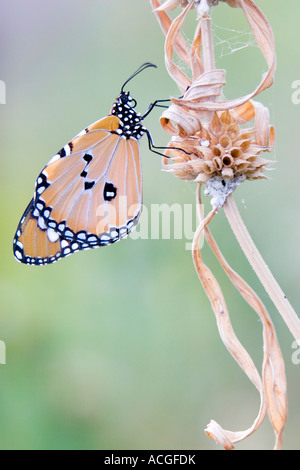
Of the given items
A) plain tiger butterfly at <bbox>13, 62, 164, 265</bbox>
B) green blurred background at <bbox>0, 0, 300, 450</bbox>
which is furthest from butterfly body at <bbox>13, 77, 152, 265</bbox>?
green blurred background at <bbox>0, 0, 300, 450</bbox>

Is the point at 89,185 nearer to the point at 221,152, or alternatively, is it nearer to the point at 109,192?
the point at 109,192

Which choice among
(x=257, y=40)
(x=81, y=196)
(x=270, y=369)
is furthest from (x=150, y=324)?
(x=257, y=40)

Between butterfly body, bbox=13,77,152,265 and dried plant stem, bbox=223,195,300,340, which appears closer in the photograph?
dried plant stem, bbox=223,195,300,340

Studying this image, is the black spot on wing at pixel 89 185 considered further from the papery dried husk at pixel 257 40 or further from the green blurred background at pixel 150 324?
the papery dried husk at pixel 257 40

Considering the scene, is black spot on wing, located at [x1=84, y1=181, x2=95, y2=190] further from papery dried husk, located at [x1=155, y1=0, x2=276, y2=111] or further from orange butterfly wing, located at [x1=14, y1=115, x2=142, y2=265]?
papery dried husk, located at [x1=155, y1=0, x2=276, y2=111]

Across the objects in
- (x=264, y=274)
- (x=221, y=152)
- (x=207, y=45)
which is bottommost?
(x=264, y=274)

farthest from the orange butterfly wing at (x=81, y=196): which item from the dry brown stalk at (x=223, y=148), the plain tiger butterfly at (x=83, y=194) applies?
the dry brown stalk at (x=223, y=148)

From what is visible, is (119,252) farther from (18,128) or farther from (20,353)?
(18,128)
